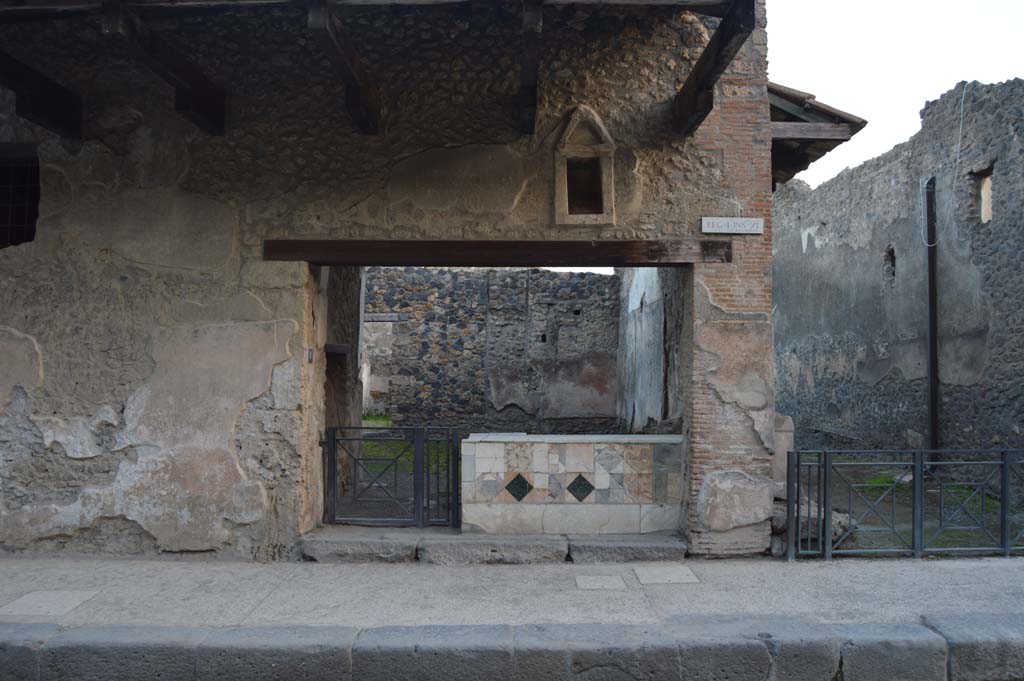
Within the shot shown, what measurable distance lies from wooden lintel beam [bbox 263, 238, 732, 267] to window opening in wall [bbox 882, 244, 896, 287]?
23.6 feet

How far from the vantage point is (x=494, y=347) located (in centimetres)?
1667

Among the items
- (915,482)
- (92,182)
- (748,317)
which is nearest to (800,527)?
(915,482)

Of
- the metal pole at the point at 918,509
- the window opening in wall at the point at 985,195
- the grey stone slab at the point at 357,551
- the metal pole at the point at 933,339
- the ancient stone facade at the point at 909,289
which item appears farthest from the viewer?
the metal pole at the point at 933,339

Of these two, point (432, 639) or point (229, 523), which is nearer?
point (432, 639)

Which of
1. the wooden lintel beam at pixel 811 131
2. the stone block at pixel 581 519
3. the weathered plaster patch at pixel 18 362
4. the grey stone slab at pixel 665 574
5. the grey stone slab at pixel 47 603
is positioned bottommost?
the grey stone slab at pixel 47 603

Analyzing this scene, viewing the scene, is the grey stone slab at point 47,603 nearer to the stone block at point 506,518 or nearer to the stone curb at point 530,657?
the stone curb at point 530,657

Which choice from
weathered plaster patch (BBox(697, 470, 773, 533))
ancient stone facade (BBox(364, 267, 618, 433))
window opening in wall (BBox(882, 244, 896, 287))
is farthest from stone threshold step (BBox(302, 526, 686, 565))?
ancient stone facade (BBox(364, 267, 618, 433))

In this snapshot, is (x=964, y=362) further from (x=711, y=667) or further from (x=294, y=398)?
(x=294, y=398)

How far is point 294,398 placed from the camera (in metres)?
6.06

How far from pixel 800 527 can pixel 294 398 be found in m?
4.11

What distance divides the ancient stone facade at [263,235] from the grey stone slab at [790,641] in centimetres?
154

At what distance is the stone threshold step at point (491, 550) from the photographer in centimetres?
595

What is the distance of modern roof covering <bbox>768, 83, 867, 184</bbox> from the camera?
6.29m

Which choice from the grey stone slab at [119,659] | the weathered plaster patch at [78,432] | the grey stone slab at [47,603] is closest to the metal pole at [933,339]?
the grey stone slab at [119,659]
